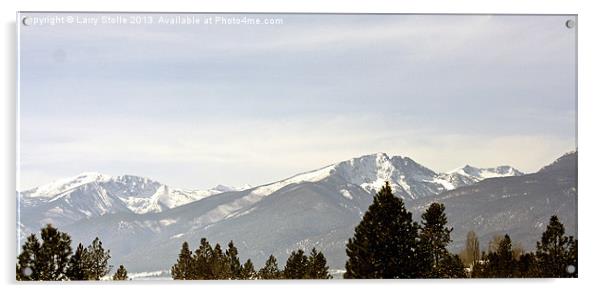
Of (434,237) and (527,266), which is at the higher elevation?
(434,237)

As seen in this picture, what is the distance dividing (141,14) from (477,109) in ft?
6.36

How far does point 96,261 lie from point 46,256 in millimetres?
269

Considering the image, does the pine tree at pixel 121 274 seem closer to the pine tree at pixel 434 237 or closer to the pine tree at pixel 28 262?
the pine tree at pixel 28 262

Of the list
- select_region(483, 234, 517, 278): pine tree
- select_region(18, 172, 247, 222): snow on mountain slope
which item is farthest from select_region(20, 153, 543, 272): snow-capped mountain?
select_region(483, 234, 517, 278): pine tree

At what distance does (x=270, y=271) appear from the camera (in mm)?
5078

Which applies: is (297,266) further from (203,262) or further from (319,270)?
(203,262)

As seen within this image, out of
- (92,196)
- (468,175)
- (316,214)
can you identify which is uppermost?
(468,175)

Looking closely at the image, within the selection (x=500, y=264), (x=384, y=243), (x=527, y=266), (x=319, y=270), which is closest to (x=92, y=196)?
(x=319, y=270)

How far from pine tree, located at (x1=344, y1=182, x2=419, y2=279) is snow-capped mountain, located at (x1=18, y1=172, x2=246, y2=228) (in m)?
0.80

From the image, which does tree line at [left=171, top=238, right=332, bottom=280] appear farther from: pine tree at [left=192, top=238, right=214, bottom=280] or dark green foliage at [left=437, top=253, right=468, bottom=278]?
dark green foliage at [left=437, top=253, right=468, bottom=278]

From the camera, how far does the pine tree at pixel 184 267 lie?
5023mm

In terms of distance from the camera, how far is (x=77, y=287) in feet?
16.3

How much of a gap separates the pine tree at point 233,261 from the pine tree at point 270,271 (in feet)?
0.40

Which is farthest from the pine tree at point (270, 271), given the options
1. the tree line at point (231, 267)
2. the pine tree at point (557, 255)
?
the pine tree at point (557, 255)
